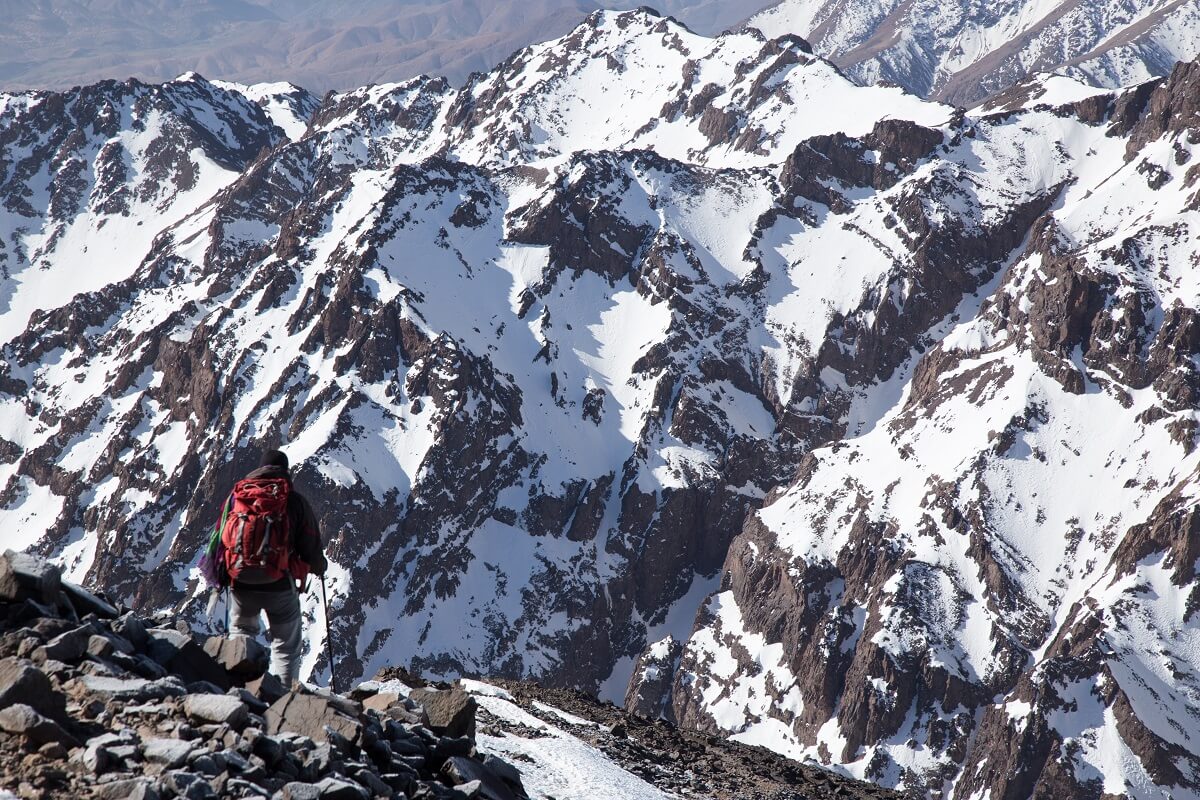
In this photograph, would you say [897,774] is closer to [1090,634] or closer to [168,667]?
[1090,634]

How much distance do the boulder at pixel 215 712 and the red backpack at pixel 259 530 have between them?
11.0 feet

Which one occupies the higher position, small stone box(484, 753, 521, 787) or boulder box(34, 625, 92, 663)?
boulder box(34, 625, 92, 663)

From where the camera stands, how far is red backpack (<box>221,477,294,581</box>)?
1898cm

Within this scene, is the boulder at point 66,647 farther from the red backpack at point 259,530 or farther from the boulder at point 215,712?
the red backpack at point 259,530

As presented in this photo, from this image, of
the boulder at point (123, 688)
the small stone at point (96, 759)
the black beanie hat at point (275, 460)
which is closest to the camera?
the small stone at point (96, 759)

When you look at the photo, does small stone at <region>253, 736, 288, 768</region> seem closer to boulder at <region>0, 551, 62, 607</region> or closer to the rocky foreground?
the rocky foreground

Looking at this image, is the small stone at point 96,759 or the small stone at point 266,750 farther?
the small stone at point 266,750

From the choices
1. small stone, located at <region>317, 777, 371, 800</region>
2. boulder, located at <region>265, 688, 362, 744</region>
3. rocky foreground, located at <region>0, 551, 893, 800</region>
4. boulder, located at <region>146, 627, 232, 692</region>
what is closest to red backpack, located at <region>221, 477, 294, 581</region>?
rocky foreground, located at <region>0, 551, 893, 800</region>

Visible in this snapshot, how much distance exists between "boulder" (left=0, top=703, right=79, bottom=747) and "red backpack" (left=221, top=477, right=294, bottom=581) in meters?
4.58

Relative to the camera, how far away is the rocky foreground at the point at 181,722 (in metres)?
14.5

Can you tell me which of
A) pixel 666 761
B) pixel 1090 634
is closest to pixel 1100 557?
pixel 1090 634

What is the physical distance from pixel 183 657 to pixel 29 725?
11.5ft

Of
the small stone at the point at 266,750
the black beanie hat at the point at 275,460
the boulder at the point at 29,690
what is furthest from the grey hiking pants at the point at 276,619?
the boulder at the point at 29,690

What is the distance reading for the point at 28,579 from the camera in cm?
1752
